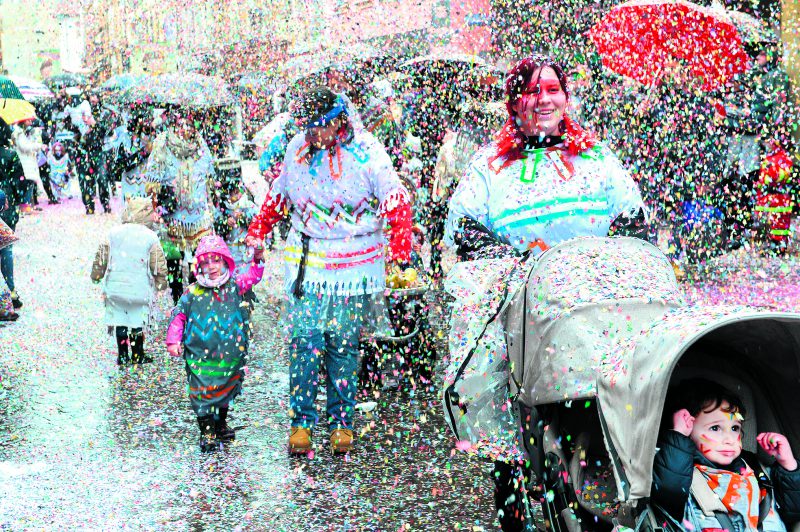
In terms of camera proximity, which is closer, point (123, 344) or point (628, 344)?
point (628, 344)

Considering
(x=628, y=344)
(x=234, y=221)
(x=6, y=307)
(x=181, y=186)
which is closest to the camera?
(x=628, y=344)

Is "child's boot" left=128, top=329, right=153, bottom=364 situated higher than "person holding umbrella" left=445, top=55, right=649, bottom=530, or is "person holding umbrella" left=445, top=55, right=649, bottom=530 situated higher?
"person holding umbrella" left=445, top=55, right=649, bottom=530

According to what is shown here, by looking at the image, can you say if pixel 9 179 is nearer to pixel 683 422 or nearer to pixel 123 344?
pixel 123 344

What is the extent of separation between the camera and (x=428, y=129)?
11.6 metres

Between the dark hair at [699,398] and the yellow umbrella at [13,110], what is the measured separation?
1322 centimetres

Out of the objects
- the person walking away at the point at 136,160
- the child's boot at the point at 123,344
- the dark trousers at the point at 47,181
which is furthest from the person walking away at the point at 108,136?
the child's boot at the point at 123,344

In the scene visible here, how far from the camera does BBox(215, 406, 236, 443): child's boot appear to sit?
6.12m

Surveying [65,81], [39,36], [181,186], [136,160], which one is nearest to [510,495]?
[181,186]

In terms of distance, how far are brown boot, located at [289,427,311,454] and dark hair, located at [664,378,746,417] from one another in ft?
9.26

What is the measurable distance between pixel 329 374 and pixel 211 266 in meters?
0.95

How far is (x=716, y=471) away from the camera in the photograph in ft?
10.7

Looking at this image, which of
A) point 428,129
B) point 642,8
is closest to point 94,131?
point 428,129

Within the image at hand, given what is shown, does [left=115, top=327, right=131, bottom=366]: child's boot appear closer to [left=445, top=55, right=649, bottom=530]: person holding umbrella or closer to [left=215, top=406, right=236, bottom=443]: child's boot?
[left=215, top=406, right=236, bottom=443]: child's boot

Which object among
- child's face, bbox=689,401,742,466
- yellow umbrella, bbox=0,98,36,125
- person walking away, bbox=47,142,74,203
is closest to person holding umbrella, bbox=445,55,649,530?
child's face, bbox=689,401,742,466
